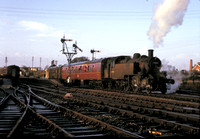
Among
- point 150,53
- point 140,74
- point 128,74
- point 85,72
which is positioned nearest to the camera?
point 140,74

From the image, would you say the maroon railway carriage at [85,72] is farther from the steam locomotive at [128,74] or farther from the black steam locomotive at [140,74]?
the black steam locomotive at [140,74]

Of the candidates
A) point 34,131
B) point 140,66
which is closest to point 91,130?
point 34,131

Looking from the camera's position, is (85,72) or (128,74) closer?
(128,74)

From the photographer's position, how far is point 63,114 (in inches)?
345

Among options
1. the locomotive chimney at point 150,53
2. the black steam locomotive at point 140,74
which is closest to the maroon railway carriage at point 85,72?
the black steam locomotive at point 140,74

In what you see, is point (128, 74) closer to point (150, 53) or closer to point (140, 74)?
point (140, 74)

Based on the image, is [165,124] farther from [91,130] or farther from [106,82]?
[106,82]

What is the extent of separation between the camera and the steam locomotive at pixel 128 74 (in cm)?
1867

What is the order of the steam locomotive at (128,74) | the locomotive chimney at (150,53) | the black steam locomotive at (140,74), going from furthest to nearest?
1. the locomotive chimney at (150,53)
2. the steam locomotive at (128,74)
3. the black steam locomotive at (140,74)

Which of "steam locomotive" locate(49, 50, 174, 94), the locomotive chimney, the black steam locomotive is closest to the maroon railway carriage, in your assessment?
"steam locomotive" locate(49, 50, 174, 94)

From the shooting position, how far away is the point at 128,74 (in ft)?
65.6

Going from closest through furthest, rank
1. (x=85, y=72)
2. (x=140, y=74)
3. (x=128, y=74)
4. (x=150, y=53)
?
(x=140, y=74) → (x=150, y=53) → (x=128, y=74) → (x=85, y=72)

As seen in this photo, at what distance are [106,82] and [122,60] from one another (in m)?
3.88

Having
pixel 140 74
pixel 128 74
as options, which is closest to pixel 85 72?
pixel 128 74
